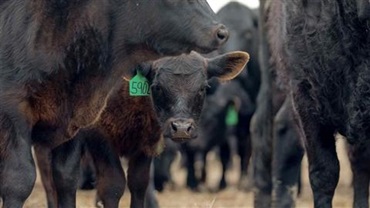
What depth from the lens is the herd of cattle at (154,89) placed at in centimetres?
775

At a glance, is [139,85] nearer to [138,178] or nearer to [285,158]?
[138,178]

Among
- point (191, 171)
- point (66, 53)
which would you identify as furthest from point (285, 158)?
point (191, 171)

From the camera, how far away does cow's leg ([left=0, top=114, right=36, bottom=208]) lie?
24.9 feet

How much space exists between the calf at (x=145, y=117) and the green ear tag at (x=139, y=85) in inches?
2.5

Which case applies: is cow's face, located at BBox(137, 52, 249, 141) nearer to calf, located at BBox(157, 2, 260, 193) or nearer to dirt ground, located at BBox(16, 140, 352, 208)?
dirt ground, located at BBox(16, 140, 352, 208)

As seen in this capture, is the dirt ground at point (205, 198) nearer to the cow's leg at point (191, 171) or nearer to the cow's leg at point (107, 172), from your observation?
the cow's leg at point (191, 171)

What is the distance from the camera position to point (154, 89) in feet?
30.9

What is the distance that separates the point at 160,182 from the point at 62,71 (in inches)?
314

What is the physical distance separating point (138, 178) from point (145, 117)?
0.44 meters

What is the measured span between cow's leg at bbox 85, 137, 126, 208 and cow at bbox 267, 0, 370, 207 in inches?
51.2

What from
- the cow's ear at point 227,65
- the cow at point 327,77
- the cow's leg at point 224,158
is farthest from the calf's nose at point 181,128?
A: the cow's leg at point 224,158

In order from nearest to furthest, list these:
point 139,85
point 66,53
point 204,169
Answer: point 66,53, point 139,85, point 204,169

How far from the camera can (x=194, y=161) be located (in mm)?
17453

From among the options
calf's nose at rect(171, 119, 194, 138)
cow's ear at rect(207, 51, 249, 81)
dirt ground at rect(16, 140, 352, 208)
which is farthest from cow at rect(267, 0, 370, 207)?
dirt ground at rect(16, 140, 352, 208)
